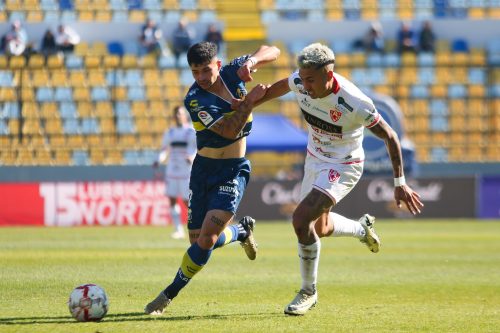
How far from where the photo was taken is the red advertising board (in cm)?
2312

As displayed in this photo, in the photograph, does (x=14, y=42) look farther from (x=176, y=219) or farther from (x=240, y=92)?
(x=240, y=92)

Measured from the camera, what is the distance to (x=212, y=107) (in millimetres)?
8656

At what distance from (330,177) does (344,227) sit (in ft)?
3.49

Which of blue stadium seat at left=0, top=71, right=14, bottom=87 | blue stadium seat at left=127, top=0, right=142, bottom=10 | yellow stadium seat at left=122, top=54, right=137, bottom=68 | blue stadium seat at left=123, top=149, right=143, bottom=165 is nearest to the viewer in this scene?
blue stadium seat at left=123, top=149, right=143, bottom=165

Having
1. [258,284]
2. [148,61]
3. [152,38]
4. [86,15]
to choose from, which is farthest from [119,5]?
[258,284]

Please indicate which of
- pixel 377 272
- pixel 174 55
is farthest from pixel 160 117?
pixel 377 272

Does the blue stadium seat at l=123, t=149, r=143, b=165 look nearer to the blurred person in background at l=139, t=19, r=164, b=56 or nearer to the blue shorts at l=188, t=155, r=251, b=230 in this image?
the blurred person in background at l=139, t=19, r=164, b=56

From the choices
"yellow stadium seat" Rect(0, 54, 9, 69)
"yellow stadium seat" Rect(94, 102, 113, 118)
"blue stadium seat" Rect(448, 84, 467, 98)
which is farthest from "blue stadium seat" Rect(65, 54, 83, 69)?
"blue stadium seat" Rect(448, 84, 467, 98)

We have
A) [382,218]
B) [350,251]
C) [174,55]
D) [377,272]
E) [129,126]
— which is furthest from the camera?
[174,55]

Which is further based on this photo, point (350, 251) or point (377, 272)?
point (350, 251)

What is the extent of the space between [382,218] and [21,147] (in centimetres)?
973

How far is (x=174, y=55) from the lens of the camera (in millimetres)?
29953

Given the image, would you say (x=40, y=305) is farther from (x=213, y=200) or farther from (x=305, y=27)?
(x=305, y=27)

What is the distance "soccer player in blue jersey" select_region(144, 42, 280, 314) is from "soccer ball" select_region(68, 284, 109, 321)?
2.05ft
